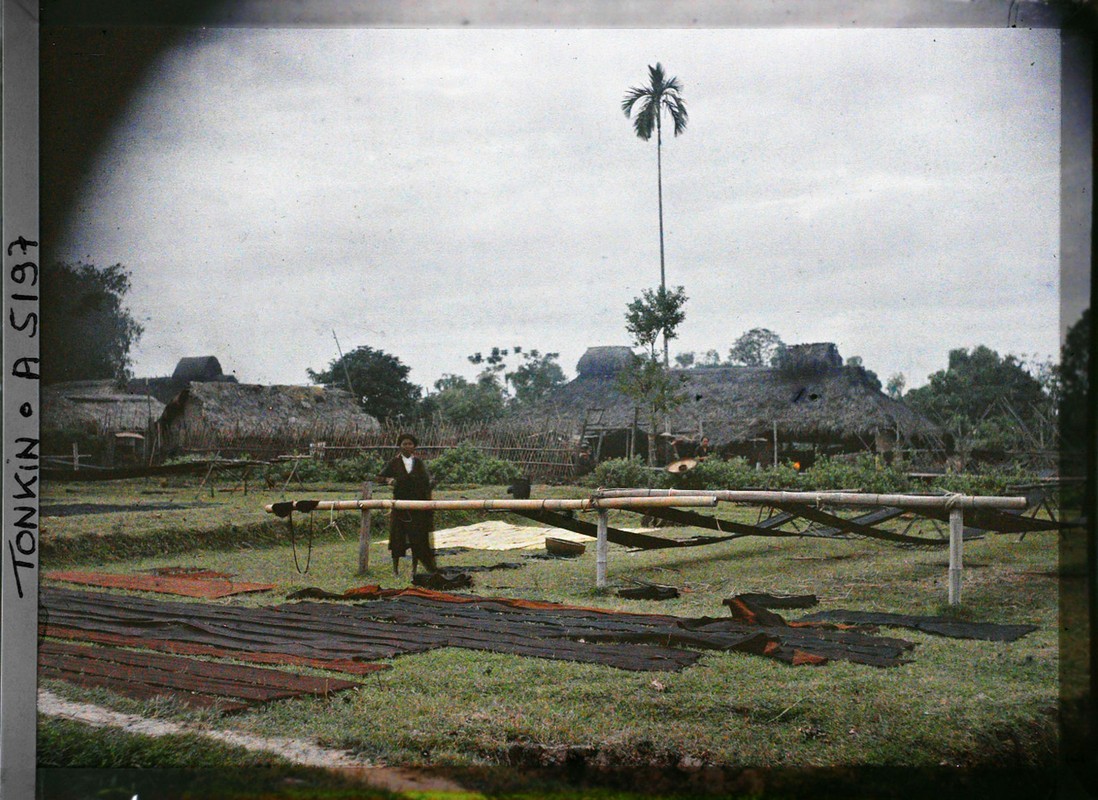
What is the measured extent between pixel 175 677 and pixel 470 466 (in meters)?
1.67

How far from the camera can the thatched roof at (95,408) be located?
4352 mm

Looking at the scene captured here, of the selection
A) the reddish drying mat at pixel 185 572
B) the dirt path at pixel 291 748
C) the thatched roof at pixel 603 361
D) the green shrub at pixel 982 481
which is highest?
the thatched roof at pixel 603 361

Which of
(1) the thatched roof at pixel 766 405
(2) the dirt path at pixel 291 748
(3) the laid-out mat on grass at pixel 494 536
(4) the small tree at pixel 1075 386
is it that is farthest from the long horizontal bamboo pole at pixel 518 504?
(4) the small tree at pixel 1075 386

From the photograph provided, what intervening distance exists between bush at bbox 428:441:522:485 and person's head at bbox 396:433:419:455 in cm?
13

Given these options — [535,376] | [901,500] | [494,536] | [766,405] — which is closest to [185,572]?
[494,536]

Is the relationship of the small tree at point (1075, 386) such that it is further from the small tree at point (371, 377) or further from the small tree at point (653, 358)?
the small tree at point (371, 377)

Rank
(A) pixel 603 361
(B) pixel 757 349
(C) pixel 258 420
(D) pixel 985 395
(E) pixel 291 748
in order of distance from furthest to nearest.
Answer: (C) pixel 258 420 < (A) pixel 603 361 < (B) pixel 757 349 < (D) pixel 985 395 < (E) pixel 291 748

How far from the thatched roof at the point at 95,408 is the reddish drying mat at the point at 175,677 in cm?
103

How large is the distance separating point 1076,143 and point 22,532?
5.11 metres

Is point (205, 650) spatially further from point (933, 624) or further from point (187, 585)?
point (933, 624)

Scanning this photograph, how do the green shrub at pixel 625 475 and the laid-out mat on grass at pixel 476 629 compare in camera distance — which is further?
the green shrub at pixel 625 475

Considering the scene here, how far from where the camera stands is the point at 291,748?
3.73 m

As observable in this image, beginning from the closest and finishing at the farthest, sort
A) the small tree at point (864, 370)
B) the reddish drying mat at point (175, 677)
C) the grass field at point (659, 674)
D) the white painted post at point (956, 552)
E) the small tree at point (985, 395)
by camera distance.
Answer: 1. the grass field at point (659, 674)
2. the reddish drying mat at point (175, 677)
3. the small tree at point (985, 395)
4. the small tree at point (864, 370)
5. the white painted post at point (956, 552)

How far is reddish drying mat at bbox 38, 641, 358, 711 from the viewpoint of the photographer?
3.98 m
